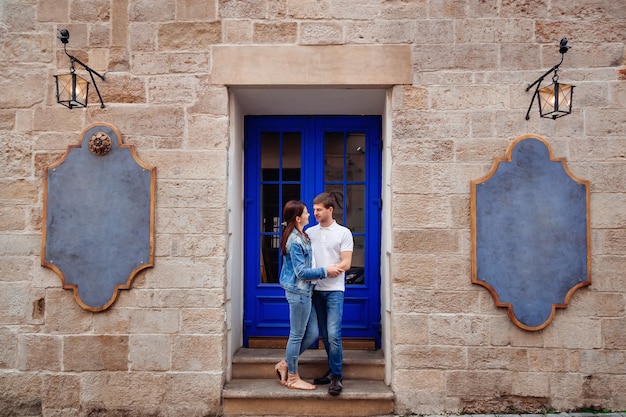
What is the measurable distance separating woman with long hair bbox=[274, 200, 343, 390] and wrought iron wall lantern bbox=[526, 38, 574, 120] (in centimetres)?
211

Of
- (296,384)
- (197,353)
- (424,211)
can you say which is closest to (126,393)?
(197,353)

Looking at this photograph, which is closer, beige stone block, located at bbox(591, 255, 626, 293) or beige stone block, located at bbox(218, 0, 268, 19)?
beige stone block, located at bbox(591, 255, 626, 293)

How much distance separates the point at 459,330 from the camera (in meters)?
3.97

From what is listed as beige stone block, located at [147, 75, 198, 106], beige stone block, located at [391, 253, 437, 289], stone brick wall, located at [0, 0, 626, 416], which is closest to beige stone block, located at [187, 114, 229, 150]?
stone brick wall, located at [0, 0, 626, 416]

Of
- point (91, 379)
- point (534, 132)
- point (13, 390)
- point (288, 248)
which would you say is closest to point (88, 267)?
point (91, 379)

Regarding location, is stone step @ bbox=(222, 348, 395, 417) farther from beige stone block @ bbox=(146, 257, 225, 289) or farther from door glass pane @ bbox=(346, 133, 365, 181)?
door glass pane @ bbox=(346, 133, 365, 181)

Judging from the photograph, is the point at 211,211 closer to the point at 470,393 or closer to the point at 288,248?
the point at 288,248

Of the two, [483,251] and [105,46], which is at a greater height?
[105,46]

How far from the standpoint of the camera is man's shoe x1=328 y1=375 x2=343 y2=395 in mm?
3914

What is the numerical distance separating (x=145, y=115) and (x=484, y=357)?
3533 millimetres

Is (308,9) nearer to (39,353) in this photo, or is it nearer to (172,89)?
(172,89)

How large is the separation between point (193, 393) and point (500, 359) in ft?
8.48

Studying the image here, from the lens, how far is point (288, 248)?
152 inches

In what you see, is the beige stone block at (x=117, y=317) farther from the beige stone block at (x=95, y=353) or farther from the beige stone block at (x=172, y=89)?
the beige stone block at (x=172, y=89)
